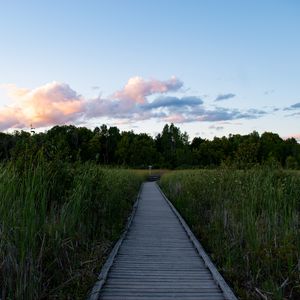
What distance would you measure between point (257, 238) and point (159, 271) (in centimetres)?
149

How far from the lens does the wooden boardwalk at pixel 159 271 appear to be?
4.85m

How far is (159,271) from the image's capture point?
586cm

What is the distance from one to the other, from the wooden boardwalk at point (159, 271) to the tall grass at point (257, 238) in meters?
0.29

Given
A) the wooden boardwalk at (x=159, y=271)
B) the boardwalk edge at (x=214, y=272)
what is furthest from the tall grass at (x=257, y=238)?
the wooden boardwalk at (x=159, y=271)

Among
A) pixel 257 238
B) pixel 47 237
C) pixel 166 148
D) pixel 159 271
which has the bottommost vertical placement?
pixel 159 271

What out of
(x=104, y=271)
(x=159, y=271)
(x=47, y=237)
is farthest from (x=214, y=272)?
(x=47, y=237)

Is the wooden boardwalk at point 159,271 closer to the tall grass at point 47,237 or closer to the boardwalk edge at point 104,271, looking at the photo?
the boardwalk edge at point 104,271

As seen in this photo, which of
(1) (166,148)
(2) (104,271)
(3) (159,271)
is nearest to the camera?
(2) (104,271)

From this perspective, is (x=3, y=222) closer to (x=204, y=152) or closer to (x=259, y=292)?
(x=259, y=292)

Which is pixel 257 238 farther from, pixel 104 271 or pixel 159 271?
pixel 104 271

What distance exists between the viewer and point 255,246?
19.3ft

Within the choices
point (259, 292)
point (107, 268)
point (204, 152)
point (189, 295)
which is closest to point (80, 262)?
point (107, 268)

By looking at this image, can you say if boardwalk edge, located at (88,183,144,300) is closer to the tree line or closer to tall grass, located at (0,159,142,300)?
tall grass, located at (0,159,142,300)

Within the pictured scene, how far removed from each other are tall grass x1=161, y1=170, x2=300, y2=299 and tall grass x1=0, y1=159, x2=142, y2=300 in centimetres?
195
